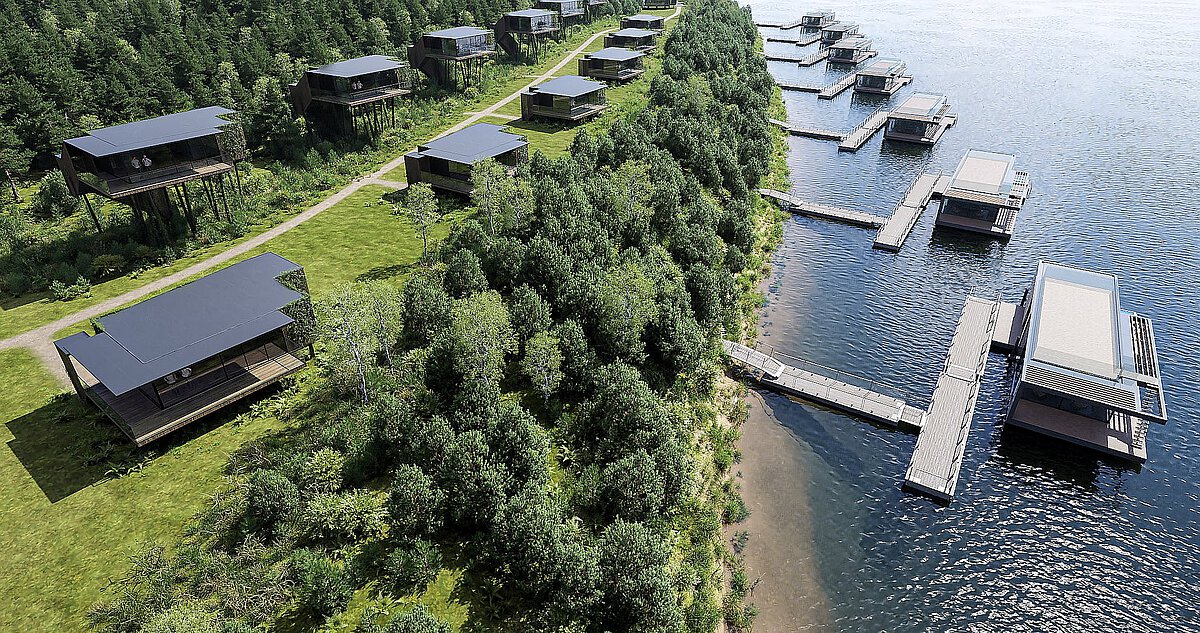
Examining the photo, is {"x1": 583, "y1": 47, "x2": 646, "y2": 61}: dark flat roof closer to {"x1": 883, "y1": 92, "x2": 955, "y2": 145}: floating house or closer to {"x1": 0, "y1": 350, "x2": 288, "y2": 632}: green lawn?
{"x1": 883, "y1": 92, "x2": 955, "y2": 145}: floating house

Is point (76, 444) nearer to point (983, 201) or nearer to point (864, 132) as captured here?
point (983, 201)

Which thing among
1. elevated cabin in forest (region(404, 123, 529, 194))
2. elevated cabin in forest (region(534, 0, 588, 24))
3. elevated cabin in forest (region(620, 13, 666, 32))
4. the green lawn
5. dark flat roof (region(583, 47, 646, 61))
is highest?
elevated cabin in forest (region(534, 0, 588, 24))

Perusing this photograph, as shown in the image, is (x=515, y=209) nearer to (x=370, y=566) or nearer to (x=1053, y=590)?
(x=370, y=566)

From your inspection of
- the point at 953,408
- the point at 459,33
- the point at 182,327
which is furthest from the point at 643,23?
the point at 182,327

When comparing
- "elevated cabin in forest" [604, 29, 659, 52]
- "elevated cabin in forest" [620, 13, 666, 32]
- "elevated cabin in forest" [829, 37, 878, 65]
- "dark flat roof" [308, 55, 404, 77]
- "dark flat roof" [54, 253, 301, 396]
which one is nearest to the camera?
"dark flat roof" [54, 253, 301, 396]

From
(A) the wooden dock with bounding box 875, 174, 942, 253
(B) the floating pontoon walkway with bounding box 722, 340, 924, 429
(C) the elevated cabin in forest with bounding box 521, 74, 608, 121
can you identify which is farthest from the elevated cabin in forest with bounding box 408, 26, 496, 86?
(B) the floating pontoon walkway with bounding box 722, 340, 924, 429

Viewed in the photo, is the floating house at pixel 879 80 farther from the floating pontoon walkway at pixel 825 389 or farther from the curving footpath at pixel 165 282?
the floating pontoon walkway at pixel 825 389
